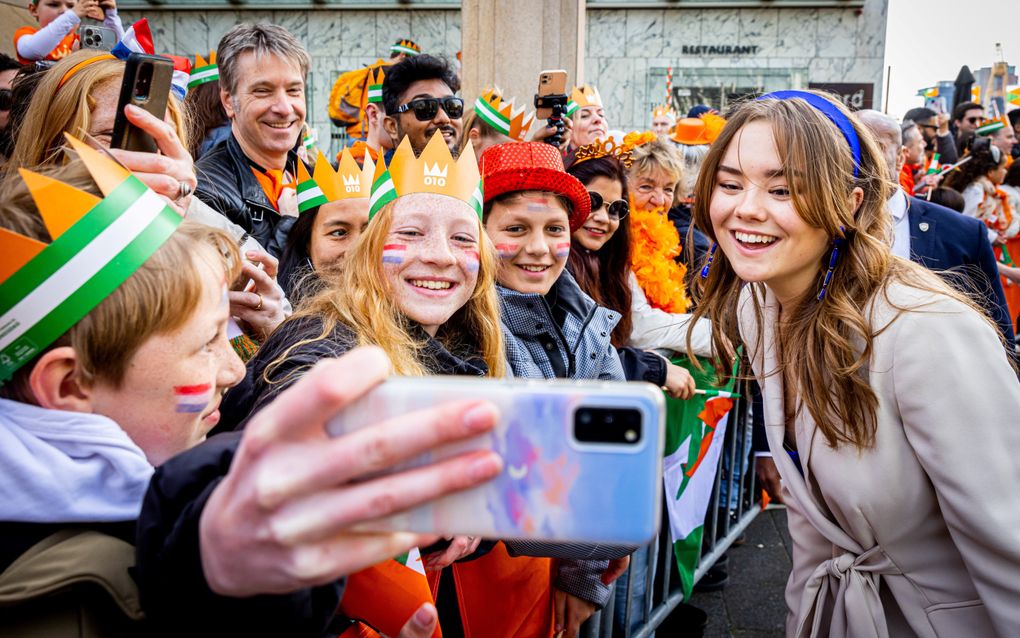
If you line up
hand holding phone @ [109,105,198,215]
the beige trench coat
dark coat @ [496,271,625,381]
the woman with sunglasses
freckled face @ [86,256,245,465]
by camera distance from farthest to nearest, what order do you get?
the woman with sunglasses, dark coat @ [496,271,625,381], the beige trench coat, hand holding phone @ [109,105,198,215], freckled face @ [86,256,245,465]

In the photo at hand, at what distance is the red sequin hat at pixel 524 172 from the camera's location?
279 centimetres

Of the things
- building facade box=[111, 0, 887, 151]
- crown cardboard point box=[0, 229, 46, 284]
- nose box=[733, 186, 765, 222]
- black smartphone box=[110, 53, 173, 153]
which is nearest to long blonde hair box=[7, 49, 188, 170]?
black smartphone box=[110, 53, 173, 153]

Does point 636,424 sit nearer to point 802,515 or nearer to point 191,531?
point 191,531

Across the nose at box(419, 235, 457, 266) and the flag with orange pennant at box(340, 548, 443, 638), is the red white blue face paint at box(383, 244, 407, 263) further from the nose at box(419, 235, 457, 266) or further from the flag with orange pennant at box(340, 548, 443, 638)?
the flag with orange pennant at box(340, 548, 443, 638)

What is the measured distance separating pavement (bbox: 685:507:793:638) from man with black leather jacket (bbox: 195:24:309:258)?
2.84m

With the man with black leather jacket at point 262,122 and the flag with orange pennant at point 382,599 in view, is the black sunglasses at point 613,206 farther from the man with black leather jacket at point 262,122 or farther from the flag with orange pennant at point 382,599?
the flag with orange pennant at point 382,599

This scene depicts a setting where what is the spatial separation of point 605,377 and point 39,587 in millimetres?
2193

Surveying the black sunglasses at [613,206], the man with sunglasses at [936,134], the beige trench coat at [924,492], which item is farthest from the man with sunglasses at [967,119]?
the beige trench coat at [924,492]

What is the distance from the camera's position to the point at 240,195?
133 inches

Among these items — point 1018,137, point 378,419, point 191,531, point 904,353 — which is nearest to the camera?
point 378,419

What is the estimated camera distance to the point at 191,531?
0.91 m

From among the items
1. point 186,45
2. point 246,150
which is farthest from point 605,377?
point 186,45

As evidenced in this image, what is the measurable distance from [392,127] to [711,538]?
9.31 feet

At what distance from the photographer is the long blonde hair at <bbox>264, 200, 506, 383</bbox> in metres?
2.00
